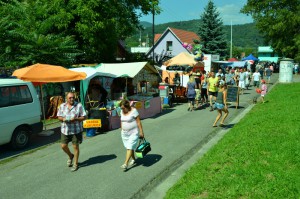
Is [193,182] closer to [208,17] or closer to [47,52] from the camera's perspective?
[47,52]

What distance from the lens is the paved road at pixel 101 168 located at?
668 cm

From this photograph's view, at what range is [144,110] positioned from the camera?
1491cm

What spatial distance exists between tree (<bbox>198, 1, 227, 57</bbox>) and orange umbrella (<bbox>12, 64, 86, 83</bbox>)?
3901 centimetres

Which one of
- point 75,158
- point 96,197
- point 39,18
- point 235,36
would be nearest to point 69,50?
point 39,18

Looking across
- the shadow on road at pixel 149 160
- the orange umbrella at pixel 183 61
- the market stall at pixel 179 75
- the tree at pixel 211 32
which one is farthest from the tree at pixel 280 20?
the shadow on road at pixel 149 160

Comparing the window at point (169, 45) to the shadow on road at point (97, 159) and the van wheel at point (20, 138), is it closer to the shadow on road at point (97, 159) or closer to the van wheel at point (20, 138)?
the van wheel at point (20, 138)

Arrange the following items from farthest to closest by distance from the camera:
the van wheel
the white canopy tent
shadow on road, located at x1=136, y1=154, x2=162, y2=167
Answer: the white canopy tent, the van wheel, shadow on road, located at x1=136, y1=154, x2=162, y2=167

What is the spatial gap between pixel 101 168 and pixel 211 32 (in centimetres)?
4318

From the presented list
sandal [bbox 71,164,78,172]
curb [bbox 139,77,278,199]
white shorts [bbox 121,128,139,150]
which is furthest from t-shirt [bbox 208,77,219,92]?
sandal [bbox 71,164,78,172]

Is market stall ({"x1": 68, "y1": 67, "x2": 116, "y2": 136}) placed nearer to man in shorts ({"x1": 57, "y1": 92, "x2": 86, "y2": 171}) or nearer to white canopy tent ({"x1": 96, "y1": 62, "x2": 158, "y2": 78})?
white canopy tent ({"x1": 96, "y1": 62, "x2": 158, "y2": 78})

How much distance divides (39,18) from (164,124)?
11249 mm

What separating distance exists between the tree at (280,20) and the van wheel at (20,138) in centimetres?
4016

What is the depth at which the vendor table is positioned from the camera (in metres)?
12.7

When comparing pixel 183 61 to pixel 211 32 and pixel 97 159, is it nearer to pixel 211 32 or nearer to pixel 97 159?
pixel 97 159
